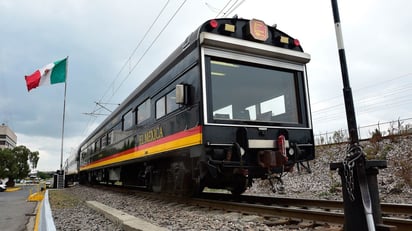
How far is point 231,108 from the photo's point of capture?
5.78 metres

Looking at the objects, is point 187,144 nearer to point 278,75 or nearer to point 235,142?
point 235,142

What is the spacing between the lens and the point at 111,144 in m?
12.4

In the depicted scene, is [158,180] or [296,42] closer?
[296,42]

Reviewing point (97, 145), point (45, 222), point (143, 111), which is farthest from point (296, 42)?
point (97, 145)

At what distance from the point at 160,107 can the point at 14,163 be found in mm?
45404

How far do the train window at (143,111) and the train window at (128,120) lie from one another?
2.30 feet

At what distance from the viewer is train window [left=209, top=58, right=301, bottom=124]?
5.72m

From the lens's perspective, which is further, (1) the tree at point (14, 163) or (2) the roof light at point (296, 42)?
(1) the tree at point (14, 163)

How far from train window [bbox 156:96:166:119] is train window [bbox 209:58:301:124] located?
178 cm

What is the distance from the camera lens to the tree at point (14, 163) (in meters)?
43.6

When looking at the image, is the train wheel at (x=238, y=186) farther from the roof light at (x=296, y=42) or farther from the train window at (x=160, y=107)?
the roof light at (x=296, y=42)

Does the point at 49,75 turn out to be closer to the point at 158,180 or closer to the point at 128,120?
the point at 128,120

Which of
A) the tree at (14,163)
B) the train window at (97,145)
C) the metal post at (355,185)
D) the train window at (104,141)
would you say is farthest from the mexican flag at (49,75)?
the tree at (14,163)

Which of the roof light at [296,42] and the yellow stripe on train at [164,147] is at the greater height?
the roof light at [296,42]
